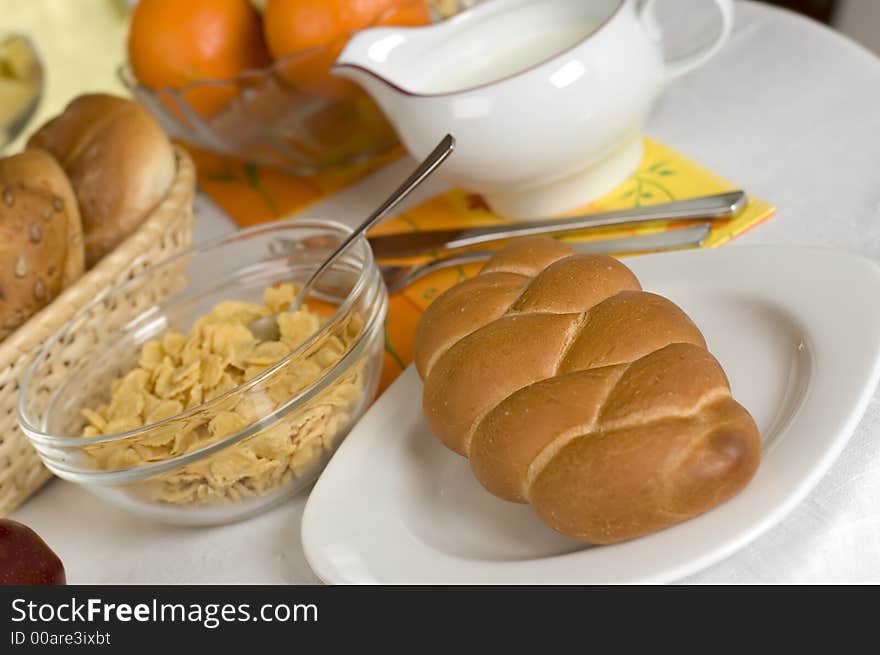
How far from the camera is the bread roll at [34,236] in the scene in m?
0.71

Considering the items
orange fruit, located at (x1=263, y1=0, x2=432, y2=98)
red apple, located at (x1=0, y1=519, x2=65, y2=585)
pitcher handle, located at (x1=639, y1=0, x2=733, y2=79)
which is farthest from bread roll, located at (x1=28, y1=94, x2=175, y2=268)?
pitcher handle, located at (x1=639, y1=0, x2=733, y2=79)

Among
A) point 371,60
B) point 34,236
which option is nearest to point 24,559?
point 34,236

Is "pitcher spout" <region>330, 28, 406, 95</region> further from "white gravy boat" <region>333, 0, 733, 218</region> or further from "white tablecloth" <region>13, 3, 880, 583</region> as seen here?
"white tablecloth" <region>13, 3, 880, 583</region>

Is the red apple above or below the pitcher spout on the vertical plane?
below

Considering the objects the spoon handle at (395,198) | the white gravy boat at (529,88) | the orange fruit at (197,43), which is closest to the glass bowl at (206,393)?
the spoon handle at (395,198)

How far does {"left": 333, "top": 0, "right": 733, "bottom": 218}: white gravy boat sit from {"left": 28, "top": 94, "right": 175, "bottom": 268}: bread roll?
0.18 meters

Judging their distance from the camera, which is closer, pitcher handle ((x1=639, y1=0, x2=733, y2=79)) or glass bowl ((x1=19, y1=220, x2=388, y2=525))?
glass bowl ((x1=19, y1=220, x2=388, y2=525))

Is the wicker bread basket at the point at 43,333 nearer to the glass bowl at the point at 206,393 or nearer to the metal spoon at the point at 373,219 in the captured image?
the glass bowl at the point at 206,393

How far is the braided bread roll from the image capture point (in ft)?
1.58

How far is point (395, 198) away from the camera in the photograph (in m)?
0.69

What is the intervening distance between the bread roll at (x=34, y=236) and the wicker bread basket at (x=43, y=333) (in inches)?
0.7

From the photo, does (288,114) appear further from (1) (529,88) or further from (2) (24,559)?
(2) (24,559)
